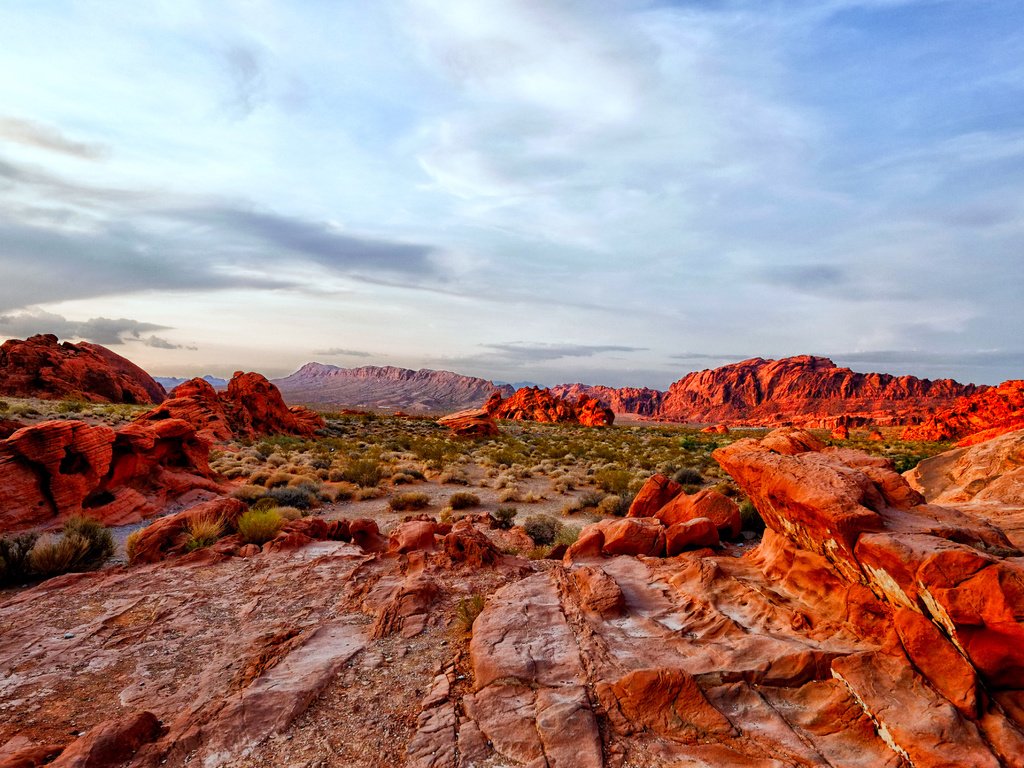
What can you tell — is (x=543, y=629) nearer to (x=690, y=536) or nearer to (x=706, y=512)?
(x=690, y=536)

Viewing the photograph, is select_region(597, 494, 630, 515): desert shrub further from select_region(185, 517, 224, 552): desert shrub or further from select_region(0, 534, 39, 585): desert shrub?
select_region(0, 534, 39, 585): desert shrub

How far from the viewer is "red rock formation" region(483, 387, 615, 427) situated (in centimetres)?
8250

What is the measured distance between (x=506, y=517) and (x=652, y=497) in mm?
4506

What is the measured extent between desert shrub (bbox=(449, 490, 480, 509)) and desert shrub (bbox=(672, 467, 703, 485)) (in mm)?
8344

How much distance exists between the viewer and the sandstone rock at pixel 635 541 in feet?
30.6

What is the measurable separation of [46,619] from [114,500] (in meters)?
8.10

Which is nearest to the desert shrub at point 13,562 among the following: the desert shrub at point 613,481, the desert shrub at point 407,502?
the desert shrub at point 407,502

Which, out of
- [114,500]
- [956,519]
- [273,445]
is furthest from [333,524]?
[273,445]

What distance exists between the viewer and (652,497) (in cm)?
1160

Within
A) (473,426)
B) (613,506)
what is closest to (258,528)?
(613,506)

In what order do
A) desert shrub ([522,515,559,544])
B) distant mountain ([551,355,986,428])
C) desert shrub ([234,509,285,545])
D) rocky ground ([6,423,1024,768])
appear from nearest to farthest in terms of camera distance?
rocky ground ([6,423,1024,768])
desert shrub ([234,509,285,545])
desert shrub ([522,515,559,544])
distant mountain ([551,355,986,428])

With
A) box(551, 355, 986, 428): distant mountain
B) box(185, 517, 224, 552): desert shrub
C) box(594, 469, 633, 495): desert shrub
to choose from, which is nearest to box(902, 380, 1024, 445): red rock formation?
box(594, 469, 633, 495): desert shrub

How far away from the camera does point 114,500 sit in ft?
46.0

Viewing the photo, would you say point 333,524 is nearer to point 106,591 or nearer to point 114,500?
point 106,591
